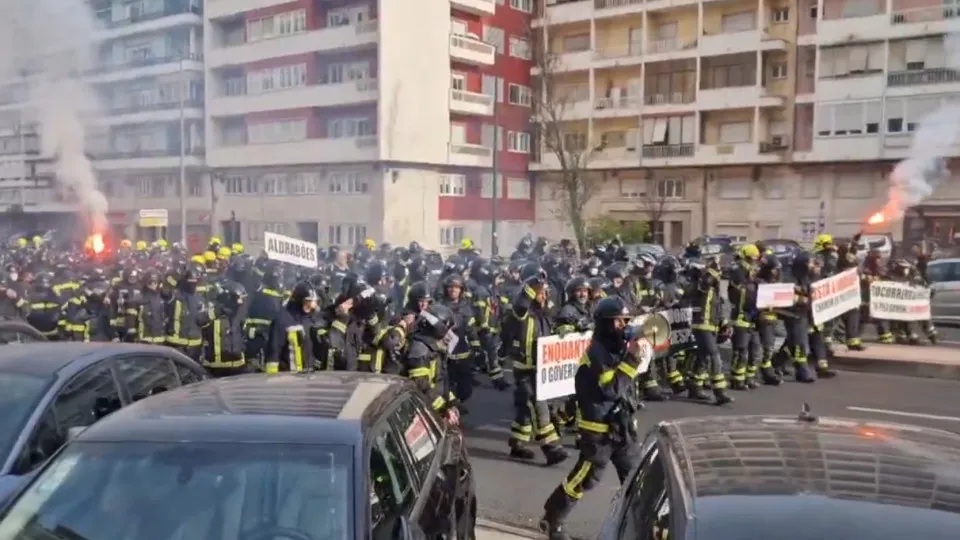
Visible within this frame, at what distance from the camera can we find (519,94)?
47688 millimetres

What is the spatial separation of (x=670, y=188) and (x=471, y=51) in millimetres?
11404

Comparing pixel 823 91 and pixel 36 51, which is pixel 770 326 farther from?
pixel 823 91

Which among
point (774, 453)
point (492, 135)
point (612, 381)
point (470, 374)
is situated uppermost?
point (492, 135)

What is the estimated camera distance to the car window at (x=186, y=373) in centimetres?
589

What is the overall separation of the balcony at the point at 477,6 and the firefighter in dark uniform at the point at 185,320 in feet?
104

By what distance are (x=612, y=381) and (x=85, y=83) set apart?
89.8 ft

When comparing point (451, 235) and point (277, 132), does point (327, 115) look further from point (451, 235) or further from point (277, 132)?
point (451, 235)

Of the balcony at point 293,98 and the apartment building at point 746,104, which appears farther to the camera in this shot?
the apartment building at point 746,104

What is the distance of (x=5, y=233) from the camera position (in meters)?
32.8

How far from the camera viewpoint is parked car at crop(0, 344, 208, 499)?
4570 mm

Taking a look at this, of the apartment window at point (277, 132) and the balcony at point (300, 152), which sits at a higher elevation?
the apartment window at point (277, 132)

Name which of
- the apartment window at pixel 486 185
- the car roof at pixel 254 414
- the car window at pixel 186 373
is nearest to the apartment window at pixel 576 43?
the apartment window at pixel 486 185

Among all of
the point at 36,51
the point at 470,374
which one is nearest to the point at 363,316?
the point at 470,374

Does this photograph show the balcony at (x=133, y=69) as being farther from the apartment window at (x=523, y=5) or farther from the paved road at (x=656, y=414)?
the paved road at (x=656, y=414)
